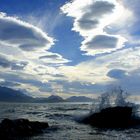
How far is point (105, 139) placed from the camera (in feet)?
100

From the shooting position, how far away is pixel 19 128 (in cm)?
3447

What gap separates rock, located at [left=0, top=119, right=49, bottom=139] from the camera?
3195 cm

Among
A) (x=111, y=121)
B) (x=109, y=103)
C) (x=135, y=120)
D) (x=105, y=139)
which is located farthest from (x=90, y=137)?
(x=109, y=103)

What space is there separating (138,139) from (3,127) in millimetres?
13656

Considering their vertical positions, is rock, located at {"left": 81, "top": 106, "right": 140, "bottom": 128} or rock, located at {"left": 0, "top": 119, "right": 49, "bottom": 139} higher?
rock, located at {"left": 81, "top": 106, "right": 140, "bottom": 128}

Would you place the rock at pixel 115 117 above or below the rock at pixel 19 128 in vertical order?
above

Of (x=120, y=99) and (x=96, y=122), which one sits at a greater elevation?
(x=120, y=99)

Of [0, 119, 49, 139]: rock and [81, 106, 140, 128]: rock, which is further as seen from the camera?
[81, 106, 140, 128]: rock

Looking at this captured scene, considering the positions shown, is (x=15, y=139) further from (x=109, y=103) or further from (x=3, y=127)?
(x=109, y=103)

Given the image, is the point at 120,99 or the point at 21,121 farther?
the point at 120,99

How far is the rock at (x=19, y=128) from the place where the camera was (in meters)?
32.0

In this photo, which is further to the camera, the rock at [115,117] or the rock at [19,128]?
the rock at [115,117]

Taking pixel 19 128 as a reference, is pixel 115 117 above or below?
above

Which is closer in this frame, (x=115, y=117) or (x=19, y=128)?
(x=19, y=128)
